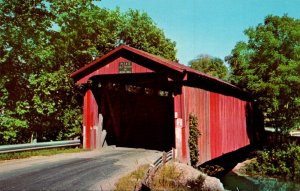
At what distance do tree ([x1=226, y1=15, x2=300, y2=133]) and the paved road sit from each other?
10306 mm

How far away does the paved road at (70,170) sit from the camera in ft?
30.0

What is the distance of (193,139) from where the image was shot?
1465cm

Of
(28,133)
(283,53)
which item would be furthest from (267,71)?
(28,133)

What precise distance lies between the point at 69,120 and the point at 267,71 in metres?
13.2

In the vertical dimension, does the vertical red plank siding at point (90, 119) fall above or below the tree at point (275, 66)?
below

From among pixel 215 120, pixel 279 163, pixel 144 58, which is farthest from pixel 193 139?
pixel 279 163

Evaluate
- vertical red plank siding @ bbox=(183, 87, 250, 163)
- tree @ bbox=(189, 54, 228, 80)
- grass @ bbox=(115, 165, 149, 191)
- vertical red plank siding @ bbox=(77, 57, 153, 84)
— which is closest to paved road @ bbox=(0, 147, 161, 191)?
grass @ bbox=(115, 165, 149, 191)

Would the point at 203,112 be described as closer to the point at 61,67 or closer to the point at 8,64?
the point at 61,67

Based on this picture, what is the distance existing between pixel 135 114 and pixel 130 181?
11.0 metres

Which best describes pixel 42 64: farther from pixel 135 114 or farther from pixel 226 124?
pixel 226 124

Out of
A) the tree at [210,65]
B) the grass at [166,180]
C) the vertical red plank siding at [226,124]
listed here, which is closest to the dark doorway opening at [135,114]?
the vertical red plank siding at [226,124]

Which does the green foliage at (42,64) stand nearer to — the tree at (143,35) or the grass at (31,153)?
the grass at (31,153)

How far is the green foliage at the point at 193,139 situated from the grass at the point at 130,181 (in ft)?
12.8

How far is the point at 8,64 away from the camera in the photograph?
1950 cm
